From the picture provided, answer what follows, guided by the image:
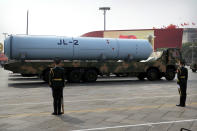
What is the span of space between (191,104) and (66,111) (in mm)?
5028

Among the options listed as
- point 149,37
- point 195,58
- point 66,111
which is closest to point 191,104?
point 66,111

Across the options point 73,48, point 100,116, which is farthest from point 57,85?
point 73,48

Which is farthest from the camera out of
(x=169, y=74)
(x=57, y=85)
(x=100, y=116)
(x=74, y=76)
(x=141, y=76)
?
(x=141, y=76)

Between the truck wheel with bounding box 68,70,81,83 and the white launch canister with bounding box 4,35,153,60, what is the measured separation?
1188 millimetres

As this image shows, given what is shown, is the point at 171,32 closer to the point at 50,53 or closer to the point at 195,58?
the point at 195,58

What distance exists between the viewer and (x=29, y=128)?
6645 mm

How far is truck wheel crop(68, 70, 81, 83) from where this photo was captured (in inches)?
747

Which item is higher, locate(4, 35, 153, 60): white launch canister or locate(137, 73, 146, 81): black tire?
locate(4, 35, 153, 60): white launch canister

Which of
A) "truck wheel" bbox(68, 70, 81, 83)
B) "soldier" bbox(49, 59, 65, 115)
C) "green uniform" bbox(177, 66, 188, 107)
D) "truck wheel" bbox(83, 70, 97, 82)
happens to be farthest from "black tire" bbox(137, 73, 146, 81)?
"soldier" bbox(49, 59, 65, 115)

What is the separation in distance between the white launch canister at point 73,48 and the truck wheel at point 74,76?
119 cm

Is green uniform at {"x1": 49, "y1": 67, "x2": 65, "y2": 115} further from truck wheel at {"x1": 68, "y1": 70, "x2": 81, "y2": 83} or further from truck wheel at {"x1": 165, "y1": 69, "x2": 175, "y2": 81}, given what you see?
truck wheel at {"x1": 165, "y1": 69, "x2": 175, "y2": 81}

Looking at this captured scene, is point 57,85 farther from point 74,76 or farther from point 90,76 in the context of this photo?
point 90,76

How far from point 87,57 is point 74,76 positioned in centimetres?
→ 190

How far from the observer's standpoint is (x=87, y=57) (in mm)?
19906
